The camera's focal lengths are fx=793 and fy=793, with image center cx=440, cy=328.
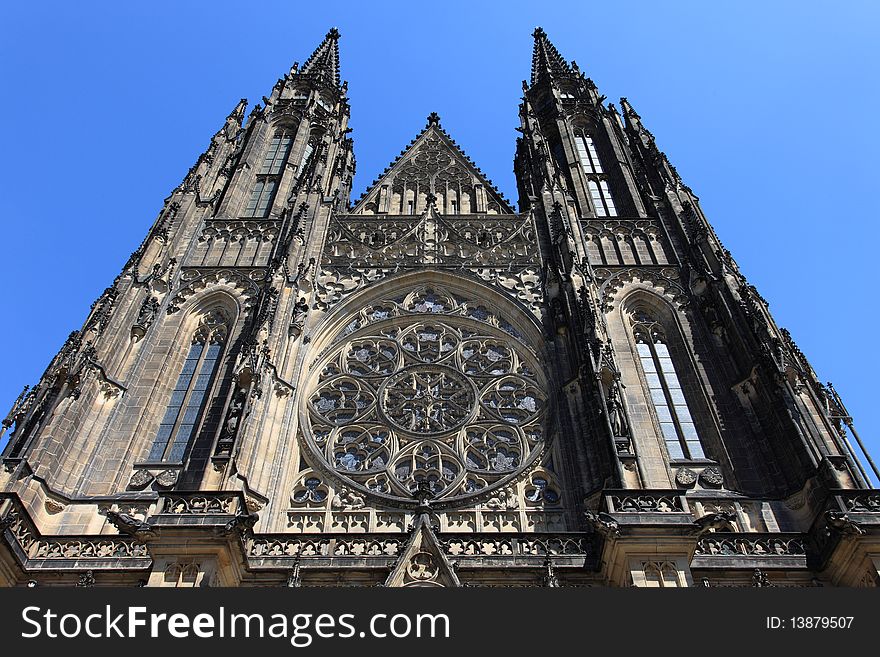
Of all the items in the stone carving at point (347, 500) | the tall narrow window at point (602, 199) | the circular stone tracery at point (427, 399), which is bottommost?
the stone carving at point (347, 500)

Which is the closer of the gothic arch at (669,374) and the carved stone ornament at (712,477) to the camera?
the carved stone ornament at (712,477)

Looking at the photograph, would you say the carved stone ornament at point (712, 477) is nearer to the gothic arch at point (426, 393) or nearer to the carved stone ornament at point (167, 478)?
the gothic arch at point (426, 393)

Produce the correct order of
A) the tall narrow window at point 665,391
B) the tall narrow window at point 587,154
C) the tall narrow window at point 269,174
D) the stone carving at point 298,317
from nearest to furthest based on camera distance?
the tall narrow window at point 665,391, the stone carving at point 298,317, the tall narrow window at point 269,174, the tall narrow window at point 587,154

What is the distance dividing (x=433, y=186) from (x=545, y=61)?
14.4 meters

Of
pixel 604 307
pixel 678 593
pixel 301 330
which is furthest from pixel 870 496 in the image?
pixel 301 330

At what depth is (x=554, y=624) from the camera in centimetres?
1032

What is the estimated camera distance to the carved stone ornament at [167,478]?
1566 centimetres

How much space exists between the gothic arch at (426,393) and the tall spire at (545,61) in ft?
57.6

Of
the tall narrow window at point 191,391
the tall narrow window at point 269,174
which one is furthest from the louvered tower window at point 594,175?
the tall narrow window at point 191,391

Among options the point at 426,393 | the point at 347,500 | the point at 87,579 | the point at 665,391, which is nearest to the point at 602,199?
the point at 665,391

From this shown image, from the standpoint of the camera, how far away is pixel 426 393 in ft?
58.2

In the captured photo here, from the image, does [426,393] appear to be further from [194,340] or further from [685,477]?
[194,340]

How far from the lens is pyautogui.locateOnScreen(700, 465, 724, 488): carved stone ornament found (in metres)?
15.7

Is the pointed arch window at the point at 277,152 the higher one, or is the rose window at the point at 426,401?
the pointed arch window at the point at 277,152
